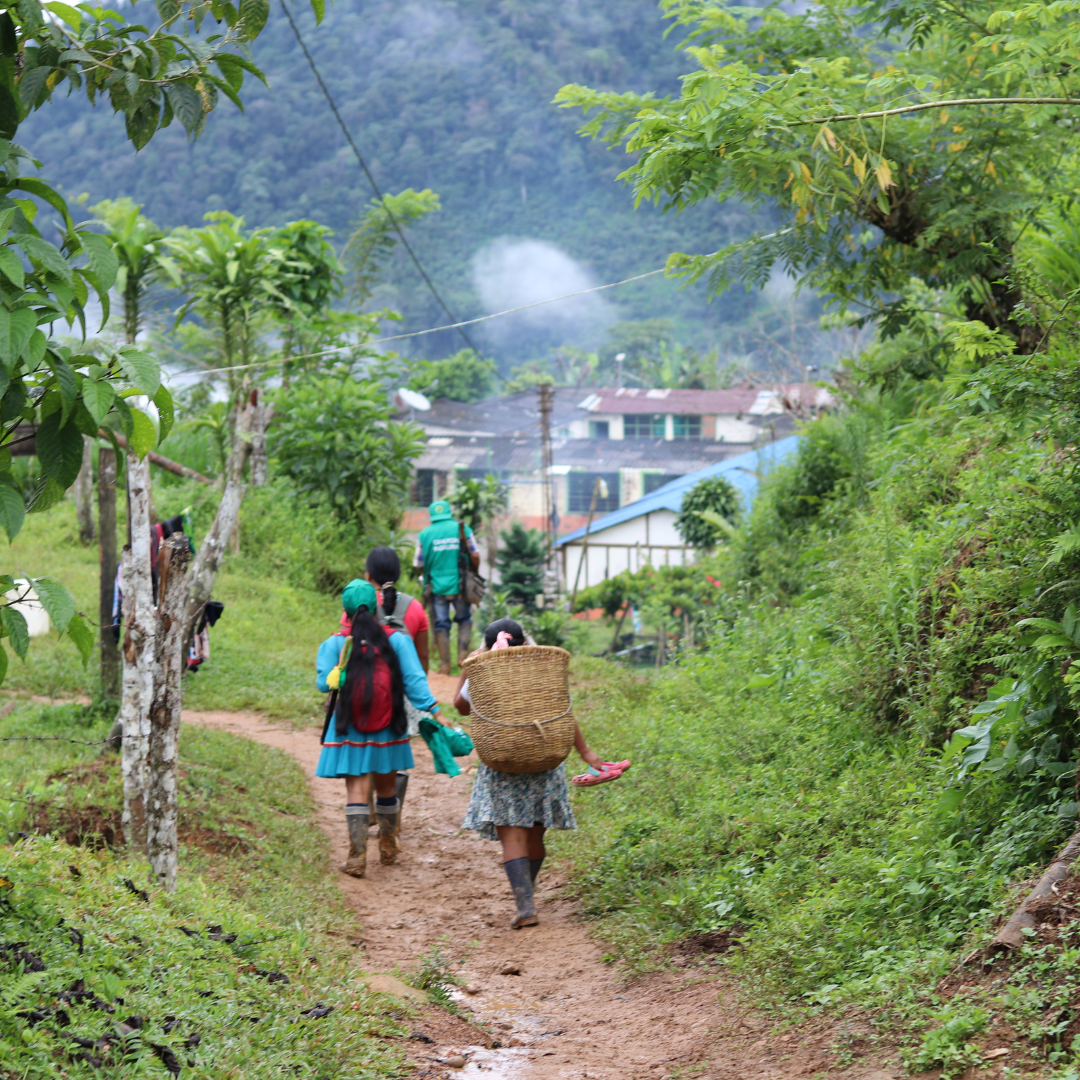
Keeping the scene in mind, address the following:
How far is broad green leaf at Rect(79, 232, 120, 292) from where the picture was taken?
257 centimetres

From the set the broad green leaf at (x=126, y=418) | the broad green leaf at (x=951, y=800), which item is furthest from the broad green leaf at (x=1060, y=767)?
the broad green leaf at (x=126, y=418)

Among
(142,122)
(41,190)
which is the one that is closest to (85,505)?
(142,122)

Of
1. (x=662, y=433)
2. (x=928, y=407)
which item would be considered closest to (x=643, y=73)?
(x=662, y=433)

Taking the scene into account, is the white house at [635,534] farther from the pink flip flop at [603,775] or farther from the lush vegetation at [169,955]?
the lush vegetation at [169,955]

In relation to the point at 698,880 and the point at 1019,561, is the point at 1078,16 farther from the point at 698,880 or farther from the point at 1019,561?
the point at 698,880

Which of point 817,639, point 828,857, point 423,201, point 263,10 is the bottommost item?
point 828,857

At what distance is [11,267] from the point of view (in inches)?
89.3

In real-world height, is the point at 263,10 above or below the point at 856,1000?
above

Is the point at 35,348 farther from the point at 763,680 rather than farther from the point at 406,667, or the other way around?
the point at 763,680

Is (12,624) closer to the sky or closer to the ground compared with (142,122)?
closer to the ground

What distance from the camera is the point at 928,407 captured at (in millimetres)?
10195

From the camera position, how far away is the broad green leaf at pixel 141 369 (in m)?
2.39

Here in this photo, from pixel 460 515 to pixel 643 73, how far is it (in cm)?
11788

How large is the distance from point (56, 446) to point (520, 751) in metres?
3.47
